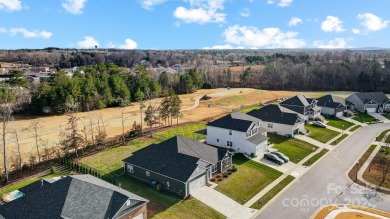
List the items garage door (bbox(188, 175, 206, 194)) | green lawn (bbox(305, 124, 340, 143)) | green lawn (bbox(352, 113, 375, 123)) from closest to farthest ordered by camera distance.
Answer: garage door (bbox(188, 175, 206, 194)) → green lawn (bbox(305, 124, 340, 143)) → green lawn (bbox(352, 113, 375, 123))

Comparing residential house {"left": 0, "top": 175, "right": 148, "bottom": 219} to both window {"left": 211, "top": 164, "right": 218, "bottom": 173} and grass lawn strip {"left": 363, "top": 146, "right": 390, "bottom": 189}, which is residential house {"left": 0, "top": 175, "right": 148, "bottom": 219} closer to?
window {"left": 211, "top": 164, "right": 218, "bottom": 173}

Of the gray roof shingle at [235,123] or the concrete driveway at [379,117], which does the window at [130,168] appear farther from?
the concrete driveway at [379,117]

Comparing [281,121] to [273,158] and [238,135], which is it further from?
[273,158]

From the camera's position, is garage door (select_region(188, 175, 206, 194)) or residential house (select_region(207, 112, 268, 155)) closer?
garage door (select_region(188, 175, 206, 194))

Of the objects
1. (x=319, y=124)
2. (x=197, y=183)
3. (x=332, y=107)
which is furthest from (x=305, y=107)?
(x=197, y=183)

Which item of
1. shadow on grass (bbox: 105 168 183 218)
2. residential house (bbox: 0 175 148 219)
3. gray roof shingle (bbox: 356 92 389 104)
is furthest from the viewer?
gray roof shingle (bbox: 356 92 389 104)

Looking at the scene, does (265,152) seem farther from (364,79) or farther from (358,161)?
(364,79)

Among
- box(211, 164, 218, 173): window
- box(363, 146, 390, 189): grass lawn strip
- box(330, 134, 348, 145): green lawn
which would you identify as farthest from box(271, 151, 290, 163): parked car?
box(330, 134, 348, 145): green lawn
